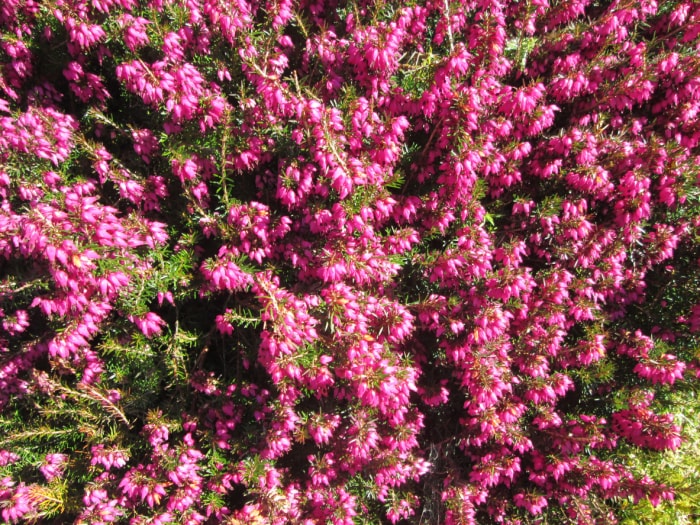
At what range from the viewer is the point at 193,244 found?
2.93 m

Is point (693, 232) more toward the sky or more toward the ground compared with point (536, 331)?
more toward the sky

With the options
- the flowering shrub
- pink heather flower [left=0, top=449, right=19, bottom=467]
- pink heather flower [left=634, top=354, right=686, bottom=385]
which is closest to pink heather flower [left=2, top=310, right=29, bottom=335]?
the flowering shrub

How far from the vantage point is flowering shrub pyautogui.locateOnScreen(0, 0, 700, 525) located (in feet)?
8.15

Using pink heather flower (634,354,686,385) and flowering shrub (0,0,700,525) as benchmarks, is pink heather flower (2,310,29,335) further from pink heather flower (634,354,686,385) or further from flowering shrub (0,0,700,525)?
pink heather flower (634,354,686,385)

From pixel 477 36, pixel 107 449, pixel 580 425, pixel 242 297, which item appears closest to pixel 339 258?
pixel 242 297

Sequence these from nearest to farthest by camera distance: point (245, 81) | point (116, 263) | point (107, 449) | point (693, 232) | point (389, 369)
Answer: point (116, 263) → point (389, 369) → point (107, 449) → point (245, 81) → point (693, 232)

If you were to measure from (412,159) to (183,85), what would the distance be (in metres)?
1.49

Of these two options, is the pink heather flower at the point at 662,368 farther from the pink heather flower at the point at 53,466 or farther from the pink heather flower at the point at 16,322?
the pink heather flower at the point at 16,322

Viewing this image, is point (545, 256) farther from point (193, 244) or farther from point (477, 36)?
point (193, 244)

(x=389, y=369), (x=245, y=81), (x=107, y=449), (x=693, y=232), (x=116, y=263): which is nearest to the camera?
(x=116, y=263)

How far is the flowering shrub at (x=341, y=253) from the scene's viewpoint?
8.15 ft

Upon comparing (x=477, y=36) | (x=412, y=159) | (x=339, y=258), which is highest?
(x=477, y=36)

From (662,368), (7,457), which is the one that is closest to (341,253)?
(662,368)

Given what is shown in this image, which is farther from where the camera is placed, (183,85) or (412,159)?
(412,159)
